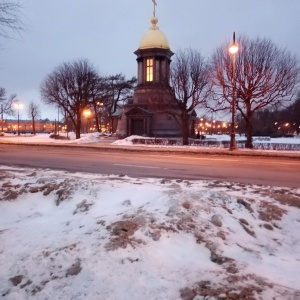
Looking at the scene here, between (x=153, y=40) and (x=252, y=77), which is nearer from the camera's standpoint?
(x=252, y=77)

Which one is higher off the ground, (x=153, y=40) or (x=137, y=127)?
(x=153, y=40)

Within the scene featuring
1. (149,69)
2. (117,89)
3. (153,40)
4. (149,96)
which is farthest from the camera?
(117,89)

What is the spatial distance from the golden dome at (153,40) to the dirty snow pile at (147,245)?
4017 cm

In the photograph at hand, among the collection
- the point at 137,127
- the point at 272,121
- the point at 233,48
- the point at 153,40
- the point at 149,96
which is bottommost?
the point at 137,127

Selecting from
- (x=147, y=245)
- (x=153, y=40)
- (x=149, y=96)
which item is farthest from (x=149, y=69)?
(x=147, y=245)

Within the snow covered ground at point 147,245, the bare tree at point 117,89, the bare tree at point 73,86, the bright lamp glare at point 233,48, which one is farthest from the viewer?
the bare tree at point 117,89

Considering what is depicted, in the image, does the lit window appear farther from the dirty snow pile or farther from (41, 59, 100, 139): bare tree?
the dirty snow pile

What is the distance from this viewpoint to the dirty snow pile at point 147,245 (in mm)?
3561

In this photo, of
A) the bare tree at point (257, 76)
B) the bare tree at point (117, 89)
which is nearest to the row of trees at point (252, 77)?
the bare tree at point (257, 76)

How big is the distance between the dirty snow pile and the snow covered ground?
0.01 meters

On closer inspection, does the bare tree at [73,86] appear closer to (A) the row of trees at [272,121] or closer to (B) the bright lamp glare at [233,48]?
(B) the bright lamp glare at [233,48]

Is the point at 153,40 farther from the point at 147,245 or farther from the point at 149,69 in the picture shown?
the point at 147,245

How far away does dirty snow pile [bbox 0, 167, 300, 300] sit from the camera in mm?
3561

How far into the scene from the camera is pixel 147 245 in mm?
4438
